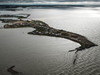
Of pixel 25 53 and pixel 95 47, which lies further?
pixel 95 47

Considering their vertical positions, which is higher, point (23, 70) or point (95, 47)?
point (95, 47)

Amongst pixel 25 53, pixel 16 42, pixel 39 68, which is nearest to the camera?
pixel 39 68

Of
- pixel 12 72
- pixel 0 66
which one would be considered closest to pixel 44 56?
pixel 12 72

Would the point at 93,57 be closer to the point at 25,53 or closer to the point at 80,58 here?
the point at 80,58

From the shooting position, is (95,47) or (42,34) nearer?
(95,47)

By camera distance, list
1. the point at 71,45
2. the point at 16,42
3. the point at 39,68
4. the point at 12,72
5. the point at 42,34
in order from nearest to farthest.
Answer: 1. the point at 12,72
2. the point at 39,68
3. the point at 71,45
4. the point at 16,42
5. the point at 42,34

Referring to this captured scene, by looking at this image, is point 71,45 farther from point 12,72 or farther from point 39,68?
point 12,72

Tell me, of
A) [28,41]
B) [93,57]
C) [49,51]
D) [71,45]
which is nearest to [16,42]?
[28,41]

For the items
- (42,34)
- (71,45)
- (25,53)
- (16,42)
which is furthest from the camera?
(42,34)

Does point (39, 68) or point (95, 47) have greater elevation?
point (95, 47)
